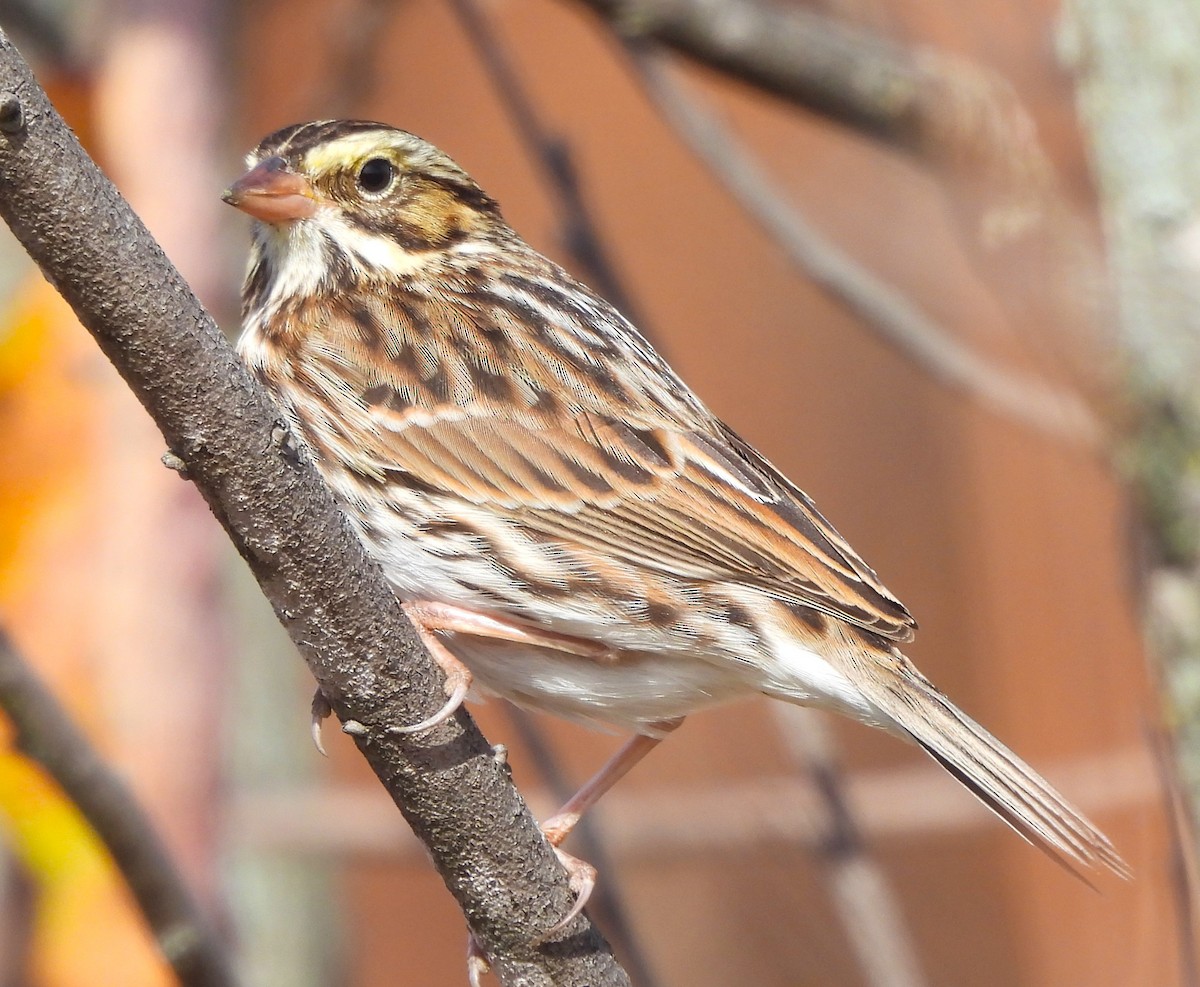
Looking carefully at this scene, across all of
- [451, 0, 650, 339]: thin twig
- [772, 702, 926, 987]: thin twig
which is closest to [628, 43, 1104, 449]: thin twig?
[451, 0, 650, 339]: thin twig

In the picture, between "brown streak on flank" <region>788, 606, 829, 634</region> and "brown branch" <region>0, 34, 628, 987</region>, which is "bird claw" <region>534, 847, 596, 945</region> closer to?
"brown branch" <region>0, 34, 628, 987</region>

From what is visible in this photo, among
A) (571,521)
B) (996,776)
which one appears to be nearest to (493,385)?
(571,521)

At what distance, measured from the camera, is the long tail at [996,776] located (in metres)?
2.14

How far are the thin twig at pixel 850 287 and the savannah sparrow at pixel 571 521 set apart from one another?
729mm

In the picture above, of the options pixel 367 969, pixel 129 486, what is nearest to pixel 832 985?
pixel 129 486

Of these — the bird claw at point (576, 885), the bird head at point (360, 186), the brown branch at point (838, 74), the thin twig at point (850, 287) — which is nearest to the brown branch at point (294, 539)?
the bird claw at point (576, 885)

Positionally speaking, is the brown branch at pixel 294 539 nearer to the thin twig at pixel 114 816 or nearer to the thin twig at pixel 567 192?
the thin twig at pixel 114 816

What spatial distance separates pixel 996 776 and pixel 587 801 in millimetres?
668

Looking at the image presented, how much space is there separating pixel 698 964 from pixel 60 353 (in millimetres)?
3007

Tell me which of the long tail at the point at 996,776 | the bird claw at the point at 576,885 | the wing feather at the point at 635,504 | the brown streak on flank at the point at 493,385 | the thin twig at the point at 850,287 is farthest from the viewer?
the thin twig at the point at 850,287

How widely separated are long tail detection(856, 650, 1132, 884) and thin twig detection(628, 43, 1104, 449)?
105cm

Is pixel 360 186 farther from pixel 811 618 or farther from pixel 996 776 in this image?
pixel 996 776

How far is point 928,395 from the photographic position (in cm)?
654

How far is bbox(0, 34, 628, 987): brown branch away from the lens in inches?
57.4
